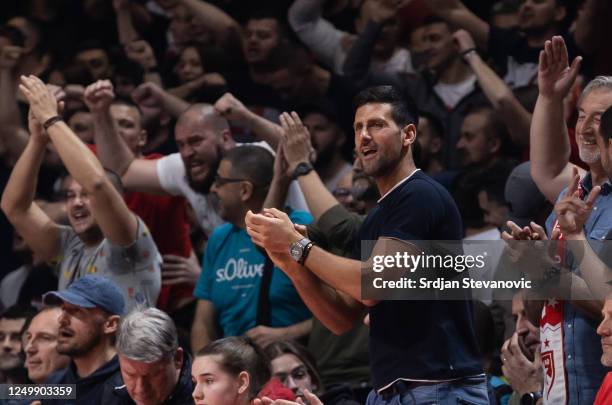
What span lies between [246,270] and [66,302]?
888 millimetres

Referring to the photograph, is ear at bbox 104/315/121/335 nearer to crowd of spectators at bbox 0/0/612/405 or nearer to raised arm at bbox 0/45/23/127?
crowd of spectators at bbox 0/0/612/405

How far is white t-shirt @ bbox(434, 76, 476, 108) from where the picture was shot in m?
6.75

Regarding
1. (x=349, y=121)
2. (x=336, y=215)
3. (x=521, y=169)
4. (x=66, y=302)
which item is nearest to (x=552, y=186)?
(x=521, y=169)

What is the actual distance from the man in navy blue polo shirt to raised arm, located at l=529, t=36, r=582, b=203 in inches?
32.5

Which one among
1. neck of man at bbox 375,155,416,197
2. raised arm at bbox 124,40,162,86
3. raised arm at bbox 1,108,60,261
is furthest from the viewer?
raised arm at bbox 124,40,162,86

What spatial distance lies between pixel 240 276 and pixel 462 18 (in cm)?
214

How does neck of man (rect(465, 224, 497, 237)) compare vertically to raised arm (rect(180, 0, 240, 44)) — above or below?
below

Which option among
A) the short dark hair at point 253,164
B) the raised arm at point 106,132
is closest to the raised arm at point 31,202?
the raised arm at point 106,132

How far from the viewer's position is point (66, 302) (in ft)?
16.7

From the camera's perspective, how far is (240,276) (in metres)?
5.61

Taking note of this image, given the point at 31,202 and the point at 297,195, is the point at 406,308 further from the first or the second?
the point at 31,202

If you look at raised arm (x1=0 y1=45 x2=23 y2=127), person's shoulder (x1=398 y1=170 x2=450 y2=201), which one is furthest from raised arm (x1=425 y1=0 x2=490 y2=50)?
person's shoulder (x1=398 y1=170 x2=450 y2=201)

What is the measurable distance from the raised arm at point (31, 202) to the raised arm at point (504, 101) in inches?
82.2

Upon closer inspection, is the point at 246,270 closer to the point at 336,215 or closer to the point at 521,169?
the point at 336,215
